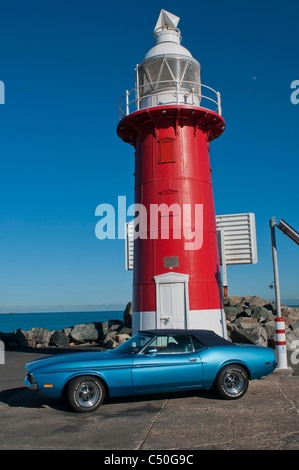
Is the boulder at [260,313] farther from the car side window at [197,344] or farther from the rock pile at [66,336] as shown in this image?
the car side window at [197,344]

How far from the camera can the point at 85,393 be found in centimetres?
697

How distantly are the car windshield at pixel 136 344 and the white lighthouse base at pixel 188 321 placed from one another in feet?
14.5

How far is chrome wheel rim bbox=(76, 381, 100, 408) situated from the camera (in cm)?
692

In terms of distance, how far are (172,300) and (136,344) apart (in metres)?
4.88

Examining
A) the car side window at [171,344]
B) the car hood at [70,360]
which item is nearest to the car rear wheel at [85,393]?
the car hood at [70,360]

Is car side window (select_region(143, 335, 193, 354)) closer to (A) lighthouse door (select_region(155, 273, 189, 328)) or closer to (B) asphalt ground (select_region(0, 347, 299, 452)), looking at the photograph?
(B) asphalt ground (select_region(0, 347, 299, 452))

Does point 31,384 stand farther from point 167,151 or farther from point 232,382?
point 167,151

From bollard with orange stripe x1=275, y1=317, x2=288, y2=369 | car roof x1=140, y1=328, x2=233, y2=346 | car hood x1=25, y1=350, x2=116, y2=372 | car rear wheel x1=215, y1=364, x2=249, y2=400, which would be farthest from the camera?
bollard with orange stripe x1=275, y1=317, x2=288, y2=369

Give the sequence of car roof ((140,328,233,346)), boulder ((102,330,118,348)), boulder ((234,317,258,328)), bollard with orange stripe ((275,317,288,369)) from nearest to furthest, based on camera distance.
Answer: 1. car roof ((140,328,233,346))
2. bollard with orange stripe ((275,317,288,369))
3. boulder ((102,330,118,348))
4. boulder ((234,317,258,328))

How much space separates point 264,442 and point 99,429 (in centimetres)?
223

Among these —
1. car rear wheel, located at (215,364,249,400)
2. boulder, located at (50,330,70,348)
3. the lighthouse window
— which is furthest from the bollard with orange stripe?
boulder, located at (50,330,70,348)
